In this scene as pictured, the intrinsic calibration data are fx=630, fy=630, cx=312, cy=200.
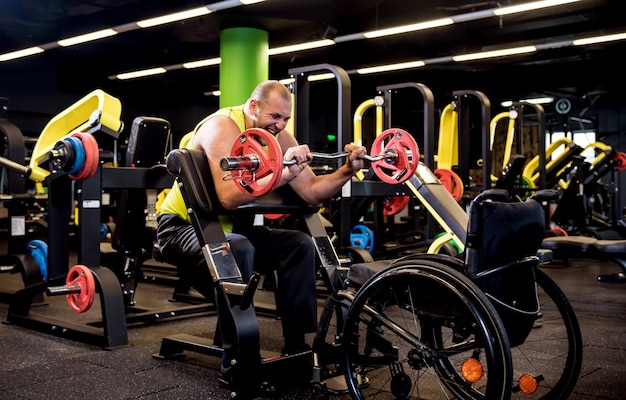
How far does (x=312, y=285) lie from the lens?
2.18 metres

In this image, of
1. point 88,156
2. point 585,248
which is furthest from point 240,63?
point 585,248

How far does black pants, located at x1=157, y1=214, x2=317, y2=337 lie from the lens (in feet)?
6.95

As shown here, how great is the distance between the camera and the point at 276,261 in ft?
7.31

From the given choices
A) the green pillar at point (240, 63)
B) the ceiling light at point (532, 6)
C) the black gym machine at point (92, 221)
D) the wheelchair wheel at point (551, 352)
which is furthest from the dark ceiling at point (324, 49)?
the wheelchair wheel at point (551, 352)

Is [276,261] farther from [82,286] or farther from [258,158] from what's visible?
[82,286]

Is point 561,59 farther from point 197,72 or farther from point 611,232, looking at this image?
point 197,72

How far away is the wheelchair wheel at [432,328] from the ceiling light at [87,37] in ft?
24.6

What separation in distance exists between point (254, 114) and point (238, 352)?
32.5 inches

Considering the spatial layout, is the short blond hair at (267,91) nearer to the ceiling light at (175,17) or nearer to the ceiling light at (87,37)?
the ceiling light at (175,17)

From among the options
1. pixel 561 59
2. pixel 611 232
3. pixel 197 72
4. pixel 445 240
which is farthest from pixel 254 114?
pixel 197 72

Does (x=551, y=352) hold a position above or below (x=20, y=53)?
below

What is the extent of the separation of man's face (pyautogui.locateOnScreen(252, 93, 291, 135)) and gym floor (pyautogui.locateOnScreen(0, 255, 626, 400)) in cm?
91

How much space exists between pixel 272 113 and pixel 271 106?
24 mm

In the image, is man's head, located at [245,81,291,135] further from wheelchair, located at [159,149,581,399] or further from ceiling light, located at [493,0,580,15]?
ceiling light, located at [493,0,580,15]
